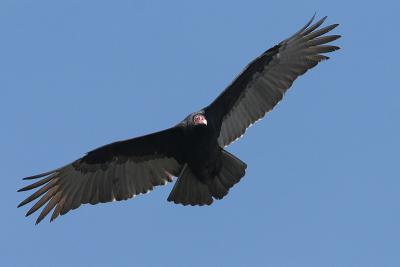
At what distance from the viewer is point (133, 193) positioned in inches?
377

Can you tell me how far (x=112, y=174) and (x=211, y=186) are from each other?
1316 millimetres

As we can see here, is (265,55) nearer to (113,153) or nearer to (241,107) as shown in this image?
(241,107)

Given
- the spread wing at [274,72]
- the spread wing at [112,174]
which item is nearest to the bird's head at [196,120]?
the spread wing at [112,174]

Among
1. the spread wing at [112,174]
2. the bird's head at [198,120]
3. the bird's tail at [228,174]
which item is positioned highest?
the spread wing at [112,174]

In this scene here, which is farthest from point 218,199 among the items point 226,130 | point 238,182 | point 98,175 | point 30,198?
point 30,198

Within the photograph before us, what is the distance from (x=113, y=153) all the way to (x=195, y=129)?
1.44 metres

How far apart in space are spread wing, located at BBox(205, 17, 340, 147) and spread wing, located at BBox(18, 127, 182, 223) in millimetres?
1003

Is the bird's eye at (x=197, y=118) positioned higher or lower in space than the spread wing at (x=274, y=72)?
lower

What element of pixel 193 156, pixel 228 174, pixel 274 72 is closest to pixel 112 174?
pixel 193 156

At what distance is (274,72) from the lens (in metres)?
9.91

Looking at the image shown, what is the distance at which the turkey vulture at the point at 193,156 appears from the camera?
30.1ft

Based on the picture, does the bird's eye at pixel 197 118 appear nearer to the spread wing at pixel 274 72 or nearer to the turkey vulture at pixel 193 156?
the turkey vulture at pixel 193 156

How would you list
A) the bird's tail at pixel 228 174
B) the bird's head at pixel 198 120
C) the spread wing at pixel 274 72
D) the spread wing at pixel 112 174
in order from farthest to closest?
the spread wing at pixel 274 72, the spread wing at pixel 112 174, the bird's tail at pixel 228 174, the bird's head at pixel 198 120

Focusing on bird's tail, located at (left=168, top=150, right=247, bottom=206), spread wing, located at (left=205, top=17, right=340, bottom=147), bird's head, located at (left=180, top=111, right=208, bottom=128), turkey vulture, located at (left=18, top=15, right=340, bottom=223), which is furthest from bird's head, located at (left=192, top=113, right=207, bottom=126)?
spread wing, located at (left=205, top=17, right=340, bottom=147)
